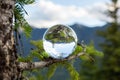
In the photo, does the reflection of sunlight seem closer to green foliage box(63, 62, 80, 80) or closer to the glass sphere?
the glass sphere

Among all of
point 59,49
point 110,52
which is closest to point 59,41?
point 59,49

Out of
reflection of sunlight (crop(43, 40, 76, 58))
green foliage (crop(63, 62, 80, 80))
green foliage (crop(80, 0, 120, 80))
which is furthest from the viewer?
green foliage (crop(80, 0, 120, 80))

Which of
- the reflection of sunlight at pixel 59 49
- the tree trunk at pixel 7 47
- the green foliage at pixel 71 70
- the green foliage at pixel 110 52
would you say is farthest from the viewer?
the green foliage at pixel 110 52

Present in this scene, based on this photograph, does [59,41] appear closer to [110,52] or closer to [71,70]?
[71,70]

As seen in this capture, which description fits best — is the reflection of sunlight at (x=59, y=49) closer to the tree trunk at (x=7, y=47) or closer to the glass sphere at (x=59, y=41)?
the glass sphere at (x=59, y=41)

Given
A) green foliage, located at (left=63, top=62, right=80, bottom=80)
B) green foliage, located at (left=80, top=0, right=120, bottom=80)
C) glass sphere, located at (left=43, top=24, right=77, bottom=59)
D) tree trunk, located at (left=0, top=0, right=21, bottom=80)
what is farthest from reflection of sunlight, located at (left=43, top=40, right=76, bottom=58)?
green foliage, located at (left=80, top=0, right=120, bottom=80)

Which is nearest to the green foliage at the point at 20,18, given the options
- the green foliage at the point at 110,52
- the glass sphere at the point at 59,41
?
the glass sphere at the point at 59,41

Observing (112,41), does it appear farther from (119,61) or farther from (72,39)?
(72,39)
